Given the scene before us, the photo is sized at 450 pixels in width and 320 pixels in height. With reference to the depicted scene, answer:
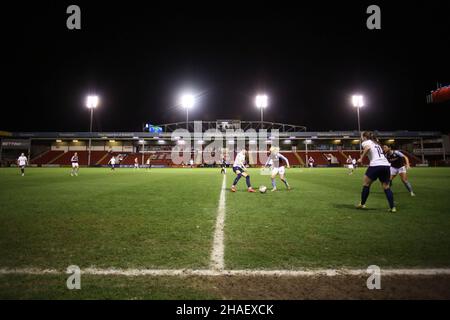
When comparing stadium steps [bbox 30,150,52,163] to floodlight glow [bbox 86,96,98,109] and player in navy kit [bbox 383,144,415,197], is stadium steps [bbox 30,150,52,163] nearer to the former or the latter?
floodlight glow [bbox 86,96,98,109]

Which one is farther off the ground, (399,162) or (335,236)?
(399,162)

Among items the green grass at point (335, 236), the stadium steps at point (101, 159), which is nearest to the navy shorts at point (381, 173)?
the green grass at point (335, 236)

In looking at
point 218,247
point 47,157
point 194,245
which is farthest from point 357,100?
point 47,157

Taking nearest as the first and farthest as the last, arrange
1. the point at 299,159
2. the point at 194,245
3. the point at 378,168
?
the point at 194,245 → the point at 378,168 → the point at 299,159

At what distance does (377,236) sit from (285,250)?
1.91 m

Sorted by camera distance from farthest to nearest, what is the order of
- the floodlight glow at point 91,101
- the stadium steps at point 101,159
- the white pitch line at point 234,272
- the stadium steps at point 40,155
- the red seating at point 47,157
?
the stadium steps at point 40,155 → the stadium steps at point 101,159 → the red seating at point 47,157 → the floodlight glow at point 91,101 → the white pitch line at point 234,272

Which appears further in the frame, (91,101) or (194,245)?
(91,101)

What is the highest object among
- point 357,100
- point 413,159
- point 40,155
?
point 357,100

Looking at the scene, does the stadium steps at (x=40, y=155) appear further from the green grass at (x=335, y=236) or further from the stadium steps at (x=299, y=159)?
the green grass at (x=335, y=236)

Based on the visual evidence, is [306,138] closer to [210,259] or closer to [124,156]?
[124,156]

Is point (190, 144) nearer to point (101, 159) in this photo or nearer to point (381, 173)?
point (101, 159)

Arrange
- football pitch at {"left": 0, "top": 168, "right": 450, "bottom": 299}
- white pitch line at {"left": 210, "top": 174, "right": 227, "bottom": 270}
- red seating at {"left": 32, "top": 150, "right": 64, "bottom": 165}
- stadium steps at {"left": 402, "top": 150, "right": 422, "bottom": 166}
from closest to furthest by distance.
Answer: football pitch at {"left": 0, "top": 168, "right": 450, "bottom": 299} < white pitch line at {"left": 210, "top": 174, "right": 227, "bottom": 270} < stadium steps at {"left": 402, "top": 150, "right": 422, "bottom": 166} < red seating at {"left": 32, "top": 150, "right": 64, "bottom": 165}

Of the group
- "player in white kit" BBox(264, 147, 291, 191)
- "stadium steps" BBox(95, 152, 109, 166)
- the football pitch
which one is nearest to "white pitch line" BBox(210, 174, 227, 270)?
the football pitch
